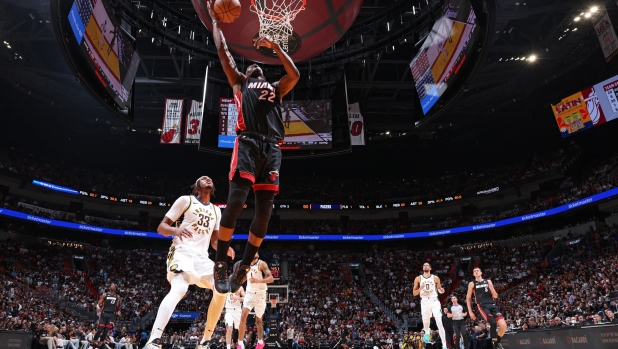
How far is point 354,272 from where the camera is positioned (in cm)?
3347

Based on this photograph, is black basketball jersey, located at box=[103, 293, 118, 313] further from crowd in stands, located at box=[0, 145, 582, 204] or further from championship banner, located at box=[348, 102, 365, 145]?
Result: crowd in stands, located at box=[0, 145, 582, 204]

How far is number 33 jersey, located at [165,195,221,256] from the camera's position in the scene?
5.28 metres

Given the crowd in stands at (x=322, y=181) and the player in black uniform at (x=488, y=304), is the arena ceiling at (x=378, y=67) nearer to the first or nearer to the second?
the crowd in stands at (x=322, y=181)

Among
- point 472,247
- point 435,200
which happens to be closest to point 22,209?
point 435,200

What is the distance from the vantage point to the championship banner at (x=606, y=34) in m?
18.0

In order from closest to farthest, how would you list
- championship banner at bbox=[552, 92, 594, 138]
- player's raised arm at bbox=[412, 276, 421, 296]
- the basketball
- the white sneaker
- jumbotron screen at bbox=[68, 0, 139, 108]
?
the white sneaker
the basketball
player's raised arm at bbox=[412, 276, 421, 296]
jumbotron screen at bbox=[68, 0, 139, 108]
championship banner at bbox=[552, 92, 594, 138]

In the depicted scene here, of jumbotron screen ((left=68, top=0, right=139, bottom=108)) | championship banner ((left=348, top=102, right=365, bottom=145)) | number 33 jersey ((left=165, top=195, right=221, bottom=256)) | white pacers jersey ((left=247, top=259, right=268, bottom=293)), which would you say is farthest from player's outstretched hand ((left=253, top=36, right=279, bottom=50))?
championship banner ((left=348, top=102, right=365, bottom=145))

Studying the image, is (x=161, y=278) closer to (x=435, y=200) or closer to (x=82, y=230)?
(x=82, y=230)

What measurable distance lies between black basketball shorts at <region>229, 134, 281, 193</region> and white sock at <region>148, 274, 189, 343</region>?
1.34 metres

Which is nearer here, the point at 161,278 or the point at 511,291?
the point at 511,291

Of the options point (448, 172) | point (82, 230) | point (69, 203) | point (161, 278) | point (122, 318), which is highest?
point (448, 172)

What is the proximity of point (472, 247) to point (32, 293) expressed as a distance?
1112 inches

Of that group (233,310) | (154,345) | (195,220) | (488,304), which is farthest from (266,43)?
(488,304)

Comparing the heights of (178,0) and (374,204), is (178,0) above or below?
above
